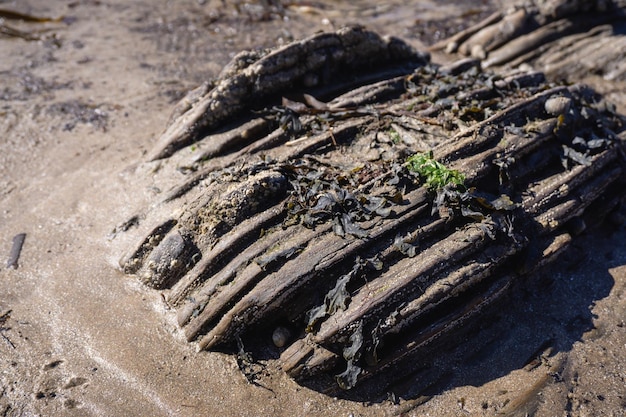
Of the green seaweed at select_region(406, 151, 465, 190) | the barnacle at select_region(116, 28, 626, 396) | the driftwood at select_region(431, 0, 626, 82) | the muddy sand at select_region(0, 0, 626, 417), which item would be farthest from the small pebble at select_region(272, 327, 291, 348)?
the driftwood at select_region(431, 0, 626, 82)

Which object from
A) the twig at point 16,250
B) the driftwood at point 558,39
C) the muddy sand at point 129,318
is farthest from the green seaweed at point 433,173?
the driftwood at point 558,39

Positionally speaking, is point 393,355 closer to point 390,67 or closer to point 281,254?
point 281,254

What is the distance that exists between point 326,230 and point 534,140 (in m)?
2.79

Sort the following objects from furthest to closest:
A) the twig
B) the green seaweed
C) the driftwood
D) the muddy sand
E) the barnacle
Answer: the driftwood → the twig → the green seaweed → the barnacle → the muddy sand

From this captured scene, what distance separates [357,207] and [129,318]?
2.42 metres

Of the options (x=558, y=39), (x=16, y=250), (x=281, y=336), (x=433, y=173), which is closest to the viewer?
(x=281, y=336)

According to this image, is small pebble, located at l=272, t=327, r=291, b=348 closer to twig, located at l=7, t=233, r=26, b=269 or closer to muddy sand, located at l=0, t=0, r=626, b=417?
muddy sand, located at l=0, t=0, r=626, b=417

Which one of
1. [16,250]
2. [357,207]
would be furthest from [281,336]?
[16,250]

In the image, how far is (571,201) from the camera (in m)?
5.51

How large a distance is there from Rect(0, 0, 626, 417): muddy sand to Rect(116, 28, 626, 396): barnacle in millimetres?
264

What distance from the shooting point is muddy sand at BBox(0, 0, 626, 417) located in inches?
164

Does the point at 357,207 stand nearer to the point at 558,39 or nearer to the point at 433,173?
the point at 433,173

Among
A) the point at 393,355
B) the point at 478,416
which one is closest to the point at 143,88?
the point at 393,355

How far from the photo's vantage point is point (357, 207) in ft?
15.5
